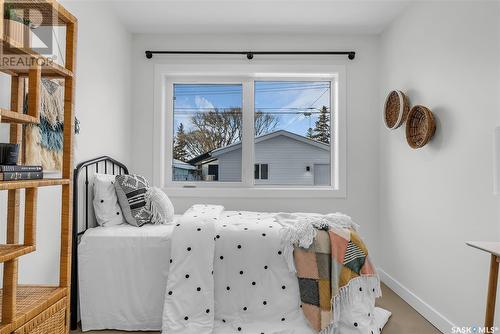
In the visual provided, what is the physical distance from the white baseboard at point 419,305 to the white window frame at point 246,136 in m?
0.95

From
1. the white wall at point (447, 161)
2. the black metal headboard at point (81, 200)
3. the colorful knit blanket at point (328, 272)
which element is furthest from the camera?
the black metal headboard at point (81, 200)

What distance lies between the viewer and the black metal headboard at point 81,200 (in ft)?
7.34

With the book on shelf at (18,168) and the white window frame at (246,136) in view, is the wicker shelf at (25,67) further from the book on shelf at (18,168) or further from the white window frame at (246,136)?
the white window frame at (246,136)

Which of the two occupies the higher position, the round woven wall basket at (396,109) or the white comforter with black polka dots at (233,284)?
the round woven wall basket at (396,109)

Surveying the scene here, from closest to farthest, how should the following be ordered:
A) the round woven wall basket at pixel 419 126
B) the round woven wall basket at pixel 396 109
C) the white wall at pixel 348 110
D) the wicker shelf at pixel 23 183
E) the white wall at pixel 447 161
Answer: the wicker shelf at pixel 23 183 → the white wall at pixel 447 161 → the round woven wall basket at pixel 419 126 → the round woven wall basket at pixel 396 109 → the white wall at pixel 348 110

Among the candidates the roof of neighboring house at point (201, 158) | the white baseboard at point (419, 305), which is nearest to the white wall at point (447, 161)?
the white baseboard at point (419, 305)

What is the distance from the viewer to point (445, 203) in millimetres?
2320

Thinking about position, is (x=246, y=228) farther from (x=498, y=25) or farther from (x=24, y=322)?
(x=498, y=25)

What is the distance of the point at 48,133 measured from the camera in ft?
6.50

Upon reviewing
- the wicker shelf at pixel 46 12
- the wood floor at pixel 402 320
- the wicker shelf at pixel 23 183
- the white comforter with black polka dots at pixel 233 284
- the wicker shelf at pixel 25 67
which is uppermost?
the wicker shelf at pixel 46 12

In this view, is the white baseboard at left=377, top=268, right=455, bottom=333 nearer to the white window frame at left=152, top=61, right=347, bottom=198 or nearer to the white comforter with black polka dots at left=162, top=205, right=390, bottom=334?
the white comforter with black polka dots at left=162, top=205, right=390, bottom=334

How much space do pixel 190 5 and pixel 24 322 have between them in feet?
8.66

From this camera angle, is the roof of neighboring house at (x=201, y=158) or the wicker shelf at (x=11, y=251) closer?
the wicker shelf at (x=11, y=251)

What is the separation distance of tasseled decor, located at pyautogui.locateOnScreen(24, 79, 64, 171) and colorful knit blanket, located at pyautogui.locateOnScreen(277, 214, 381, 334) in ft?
5.17
